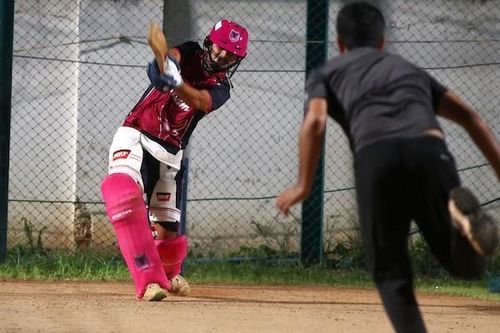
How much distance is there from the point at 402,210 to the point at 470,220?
31cm

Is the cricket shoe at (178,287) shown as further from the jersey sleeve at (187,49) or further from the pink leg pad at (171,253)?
the jersey sleeve at (187,49)

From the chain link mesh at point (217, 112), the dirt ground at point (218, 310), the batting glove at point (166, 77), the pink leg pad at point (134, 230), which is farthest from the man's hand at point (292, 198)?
the chain link mesh at point (217, 112)

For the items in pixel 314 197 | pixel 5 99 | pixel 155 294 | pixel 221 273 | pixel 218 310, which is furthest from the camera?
pixel 314 197

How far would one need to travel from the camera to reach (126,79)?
10.7 metres

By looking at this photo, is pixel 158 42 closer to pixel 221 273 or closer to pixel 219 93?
pixel 219 93

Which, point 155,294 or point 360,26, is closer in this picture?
point 360,26

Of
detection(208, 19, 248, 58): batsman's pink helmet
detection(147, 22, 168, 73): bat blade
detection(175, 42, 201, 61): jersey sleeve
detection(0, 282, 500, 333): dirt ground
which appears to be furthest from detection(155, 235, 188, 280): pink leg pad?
detection(147, 22, 168, 73): bat blade

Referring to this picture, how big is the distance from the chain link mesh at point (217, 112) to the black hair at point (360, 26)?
5.38 m

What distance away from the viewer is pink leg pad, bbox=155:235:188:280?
853cm

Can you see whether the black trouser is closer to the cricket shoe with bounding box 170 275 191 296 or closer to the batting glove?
the batting glove

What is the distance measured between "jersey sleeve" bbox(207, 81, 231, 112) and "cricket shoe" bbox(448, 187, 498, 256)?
3.28 metres

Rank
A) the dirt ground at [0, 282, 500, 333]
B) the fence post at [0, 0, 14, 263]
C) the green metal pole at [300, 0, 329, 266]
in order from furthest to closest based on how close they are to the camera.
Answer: the green metal pole at [300, 0, 329, 266]
the fence post at [0, 0, 14, 263]
the dirt ground at [0, 282, 500, 333]

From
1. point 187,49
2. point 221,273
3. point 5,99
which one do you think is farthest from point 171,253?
point 5,99

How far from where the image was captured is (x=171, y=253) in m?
8.56
